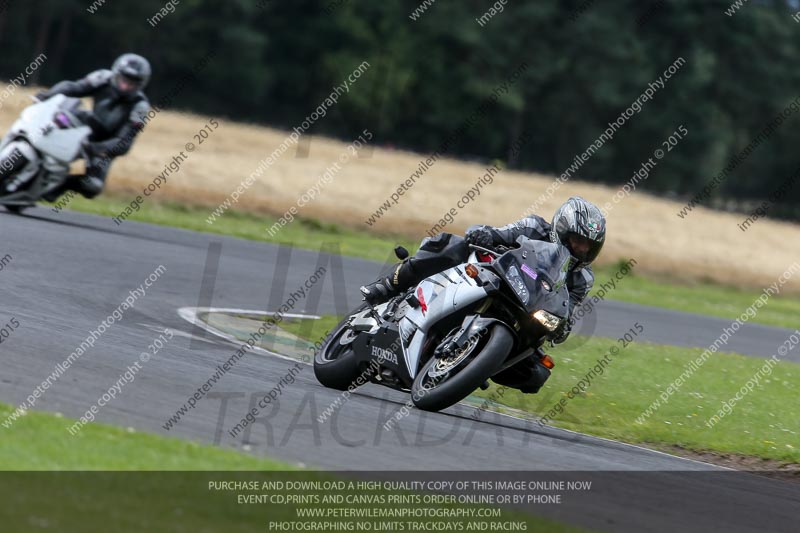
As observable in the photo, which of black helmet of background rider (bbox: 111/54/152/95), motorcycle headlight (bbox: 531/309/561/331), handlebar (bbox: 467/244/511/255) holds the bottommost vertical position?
black helmet of background rider (bbox: 111/54/152/95)

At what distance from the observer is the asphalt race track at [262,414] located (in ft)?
23.4

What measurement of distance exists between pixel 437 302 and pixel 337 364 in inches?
38.4

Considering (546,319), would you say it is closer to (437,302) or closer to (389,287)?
(437,302)

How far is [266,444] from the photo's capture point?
7105mm

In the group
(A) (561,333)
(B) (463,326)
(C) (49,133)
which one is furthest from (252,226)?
(B) (463,326)

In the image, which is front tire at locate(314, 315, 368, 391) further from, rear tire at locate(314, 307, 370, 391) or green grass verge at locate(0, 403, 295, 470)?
green grass verge at locate(0, 403, 295, 470)

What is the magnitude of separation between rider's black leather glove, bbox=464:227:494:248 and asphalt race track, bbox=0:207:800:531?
1200 millimetres

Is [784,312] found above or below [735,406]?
below

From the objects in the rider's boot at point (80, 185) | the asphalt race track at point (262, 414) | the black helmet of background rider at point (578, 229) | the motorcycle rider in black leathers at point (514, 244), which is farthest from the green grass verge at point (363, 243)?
the black helmet of background rider at point (578, 229)

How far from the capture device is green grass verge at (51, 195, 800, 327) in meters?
22.4

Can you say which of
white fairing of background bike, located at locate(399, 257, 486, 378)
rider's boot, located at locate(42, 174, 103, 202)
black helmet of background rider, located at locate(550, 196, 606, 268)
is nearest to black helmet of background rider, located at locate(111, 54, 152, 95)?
rider's boot, located at locate(42, 174, 103, 202)
